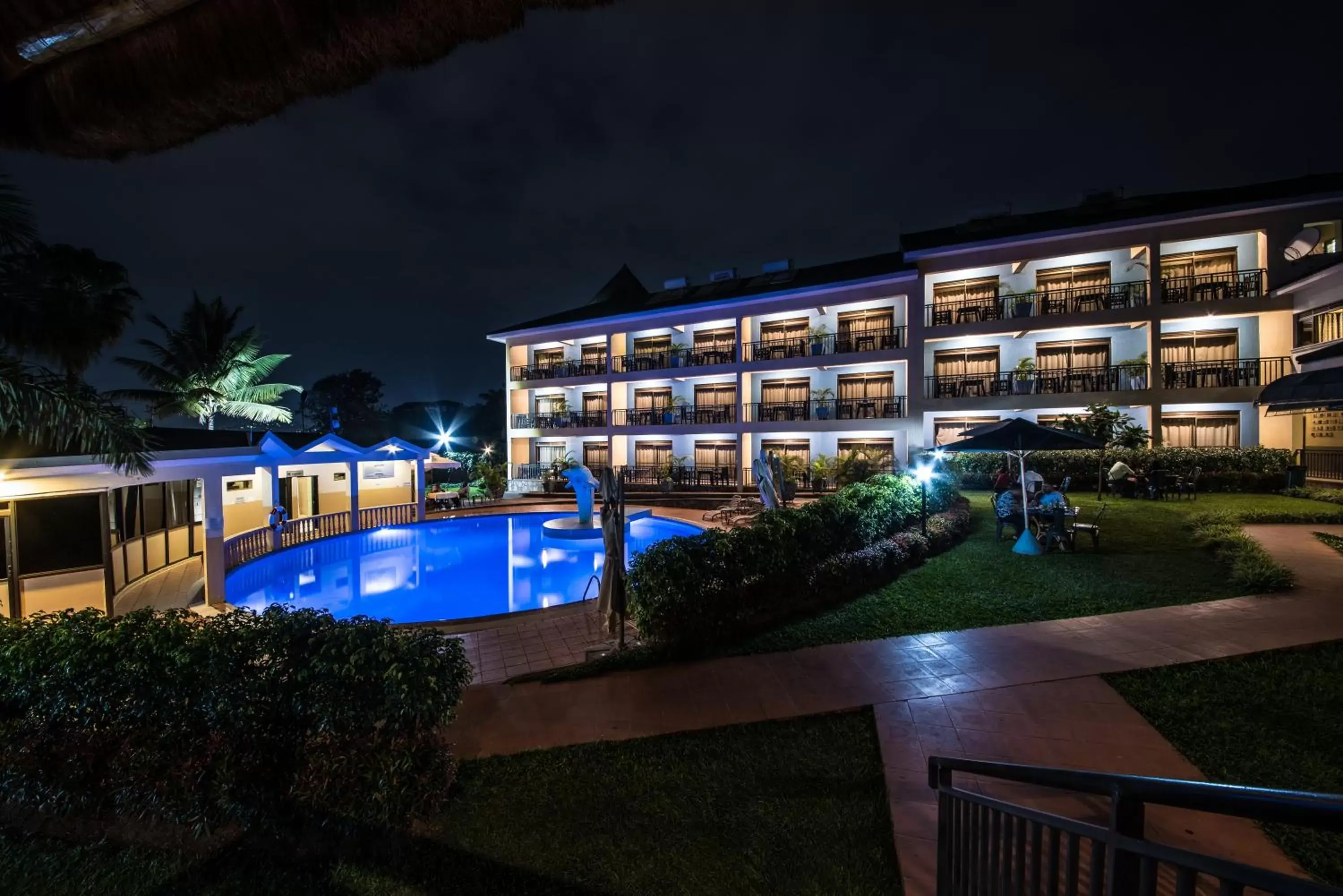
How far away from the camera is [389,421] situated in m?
56.2

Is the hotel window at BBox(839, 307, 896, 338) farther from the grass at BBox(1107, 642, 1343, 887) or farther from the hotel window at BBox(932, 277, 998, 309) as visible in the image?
the grass at BBox(1107, 642, 1343, 887)

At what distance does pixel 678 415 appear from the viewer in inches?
1065

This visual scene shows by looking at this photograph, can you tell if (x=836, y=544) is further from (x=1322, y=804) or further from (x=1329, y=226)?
(x=1329, y=226)

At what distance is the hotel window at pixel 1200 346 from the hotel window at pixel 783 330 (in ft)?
41.8

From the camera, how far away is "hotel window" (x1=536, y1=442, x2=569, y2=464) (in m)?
30.2

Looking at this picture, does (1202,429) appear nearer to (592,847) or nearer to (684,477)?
(684,477)

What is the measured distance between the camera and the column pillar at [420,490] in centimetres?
1912

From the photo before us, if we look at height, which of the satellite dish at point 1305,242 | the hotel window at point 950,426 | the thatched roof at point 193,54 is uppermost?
the satellite dish at point 1305,242

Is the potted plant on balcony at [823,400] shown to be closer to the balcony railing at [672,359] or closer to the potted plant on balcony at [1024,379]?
the balcony railing at [672,359]

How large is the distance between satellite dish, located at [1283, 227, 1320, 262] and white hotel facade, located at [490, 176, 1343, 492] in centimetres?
10

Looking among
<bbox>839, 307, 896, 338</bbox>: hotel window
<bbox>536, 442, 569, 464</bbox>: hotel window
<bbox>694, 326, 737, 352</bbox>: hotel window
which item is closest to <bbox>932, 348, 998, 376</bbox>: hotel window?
<bbox>839, 307, 896, 338</bbox>: hotel window

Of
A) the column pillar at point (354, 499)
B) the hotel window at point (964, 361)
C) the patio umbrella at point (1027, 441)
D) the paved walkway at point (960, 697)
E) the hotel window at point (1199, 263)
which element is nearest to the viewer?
the paved walkway at point (960, 697)

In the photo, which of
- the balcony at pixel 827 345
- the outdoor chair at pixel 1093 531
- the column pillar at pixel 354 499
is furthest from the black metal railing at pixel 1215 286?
the column pillar at pixel 354 499

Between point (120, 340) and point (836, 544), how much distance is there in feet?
64.3
